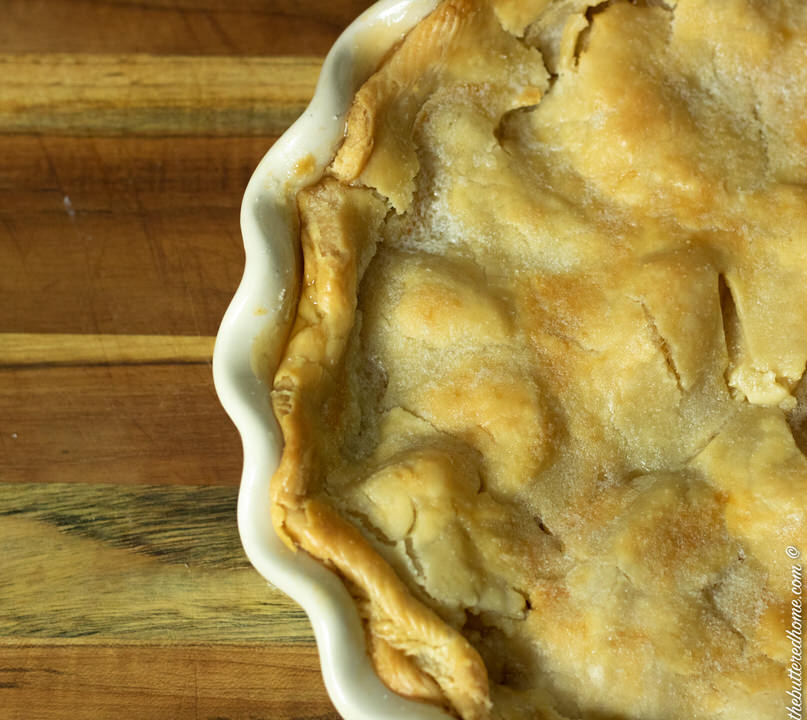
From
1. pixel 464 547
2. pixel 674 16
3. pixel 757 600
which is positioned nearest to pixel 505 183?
pixel 674 16

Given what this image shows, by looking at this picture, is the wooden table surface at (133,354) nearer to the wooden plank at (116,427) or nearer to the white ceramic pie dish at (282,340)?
the wooden plank at (116,427)

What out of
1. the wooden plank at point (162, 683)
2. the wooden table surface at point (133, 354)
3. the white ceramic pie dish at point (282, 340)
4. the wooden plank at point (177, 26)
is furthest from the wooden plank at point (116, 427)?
the wooden plank at point (177, 26)

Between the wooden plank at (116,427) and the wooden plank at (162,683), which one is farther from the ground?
the wooden plank at (116,427)

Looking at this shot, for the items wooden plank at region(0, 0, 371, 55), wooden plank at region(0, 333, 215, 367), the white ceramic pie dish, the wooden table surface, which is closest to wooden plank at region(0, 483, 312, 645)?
the wooden table surface

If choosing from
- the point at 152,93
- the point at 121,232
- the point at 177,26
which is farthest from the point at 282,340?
the point at 177,26

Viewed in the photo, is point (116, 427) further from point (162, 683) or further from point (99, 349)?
point (162, 683)

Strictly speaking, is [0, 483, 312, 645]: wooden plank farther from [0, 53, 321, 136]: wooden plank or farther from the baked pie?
[0, 53, 321, 136]: wooden plank
